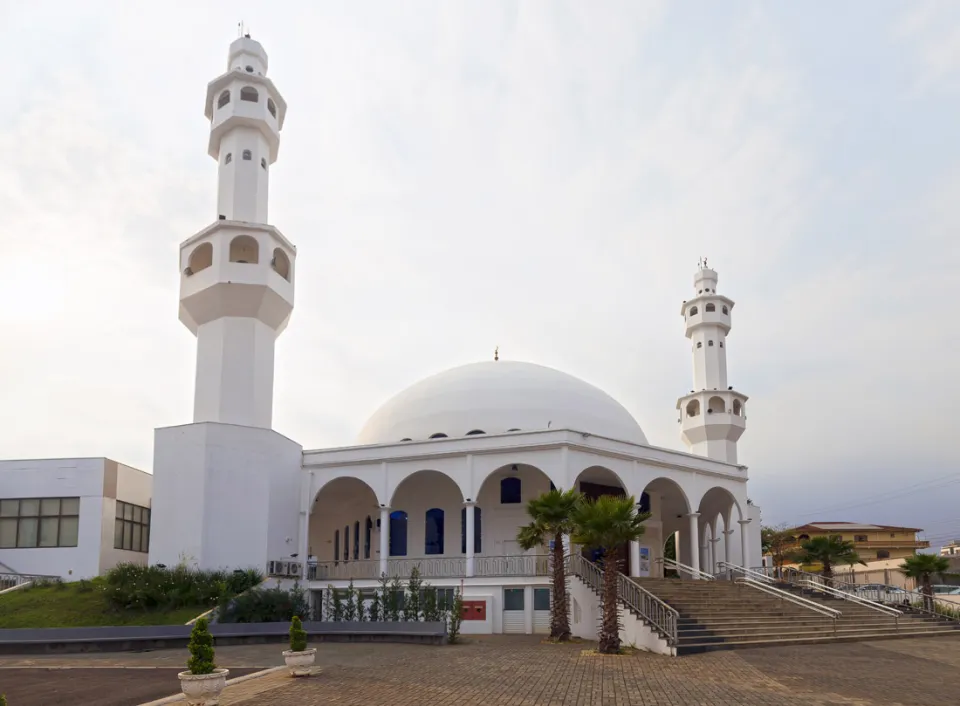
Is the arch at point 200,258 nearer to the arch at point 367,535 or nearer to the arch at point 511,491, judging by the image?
the arch at point 367,535

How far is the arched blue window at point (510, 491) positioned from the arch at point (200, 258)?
Result: 13.4m

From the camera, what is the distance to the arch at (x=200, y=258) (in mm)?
32094

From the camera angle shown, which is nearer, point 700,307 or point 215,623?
point 215,623

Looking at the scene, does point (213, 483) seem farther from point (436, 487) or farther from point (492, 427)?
point (492, 427)

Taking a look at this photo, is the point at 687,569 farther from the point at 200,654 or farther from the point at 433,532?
the point at 200,654

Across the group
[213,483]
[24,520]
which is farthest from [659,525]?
[24,520]

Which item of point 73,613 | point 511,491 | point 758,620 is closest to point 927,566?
Result: point 758,620

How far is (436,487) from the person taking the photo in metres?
31.8

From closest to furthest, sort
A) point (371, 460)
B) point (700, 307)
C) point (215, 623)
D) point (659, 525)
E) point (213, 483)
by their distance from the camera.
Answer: point (215, 623), point (213, 483), point (371, 460), point (659, 525), point (700, 307)

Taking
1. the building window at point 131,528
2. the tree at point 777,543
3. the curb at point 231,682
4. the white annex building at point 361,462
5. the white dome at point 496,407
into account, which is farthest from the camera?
the tree at point 777,543

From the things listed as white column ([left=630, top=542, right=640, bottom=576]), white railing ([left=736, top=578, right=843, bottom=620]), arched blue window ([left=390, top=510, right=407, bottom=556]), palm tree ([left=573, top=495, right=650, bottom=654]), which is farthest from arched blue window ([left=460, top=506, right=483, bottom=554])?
palm tree ([left=573, top=495, right=650, bottom=654])

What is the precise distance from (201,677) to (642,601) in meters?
12.0

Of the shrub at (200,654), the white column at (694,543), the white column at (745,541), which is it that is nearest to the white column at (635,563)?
the white column at (694,543)

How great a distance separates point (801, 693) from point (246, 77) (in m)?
29.1
